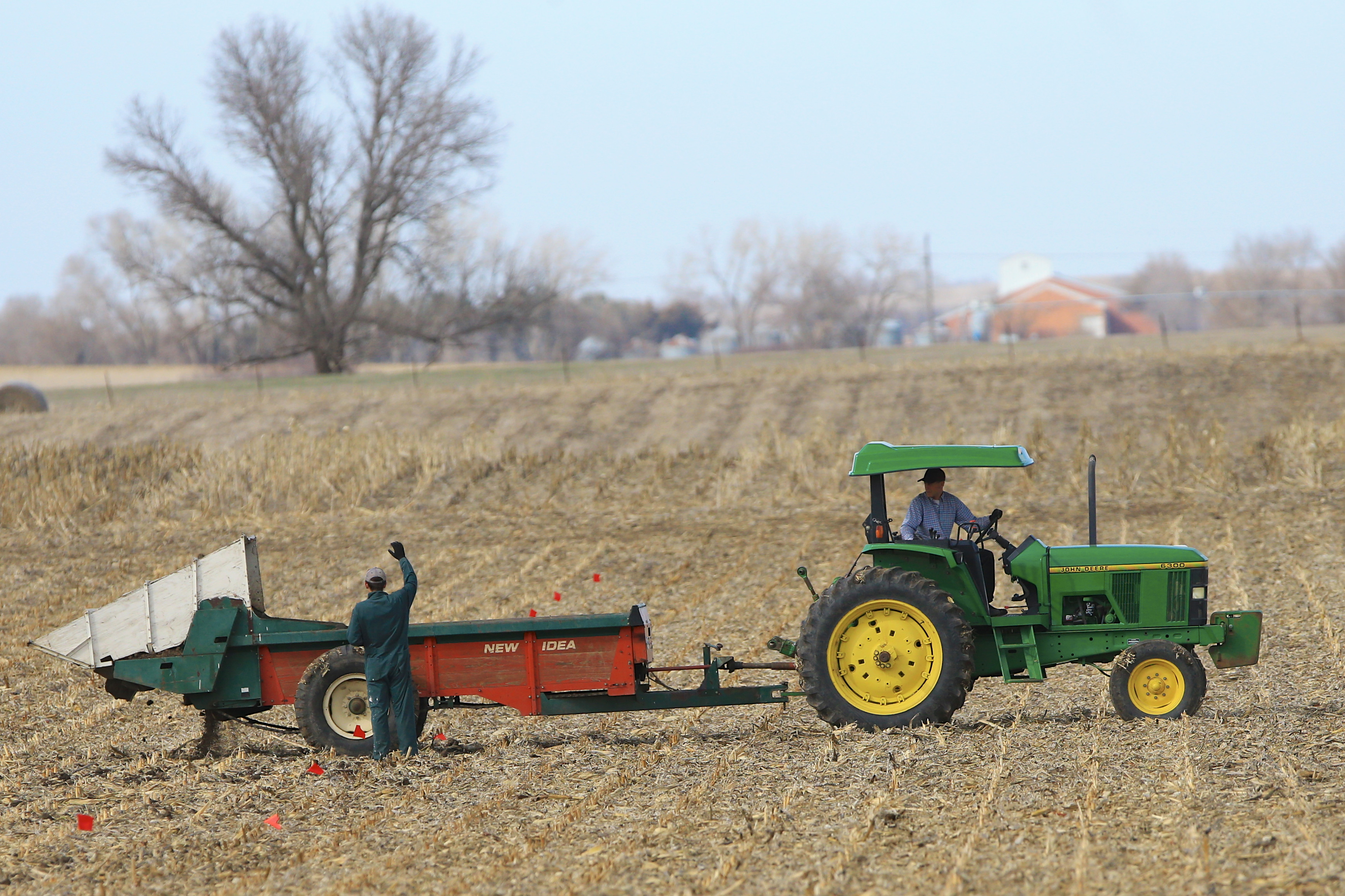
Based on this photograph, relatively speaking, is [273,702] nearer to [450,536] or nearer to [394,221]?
[450,536]

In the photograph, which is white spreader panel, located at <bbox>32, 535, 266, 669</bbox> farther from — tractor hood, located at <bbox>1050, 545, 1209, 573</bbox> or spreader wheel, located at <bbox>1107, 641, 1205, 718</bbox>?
spreader wheel, located at <bbox>1107, 641, 1205, 718</bbox>

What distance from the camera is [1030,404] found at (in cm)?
2816

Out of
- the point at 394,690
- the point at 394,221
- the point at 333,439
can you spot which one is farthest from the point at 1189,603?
the point at 394,221

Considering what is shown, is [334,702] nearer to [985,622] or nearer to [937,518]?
[937,518]

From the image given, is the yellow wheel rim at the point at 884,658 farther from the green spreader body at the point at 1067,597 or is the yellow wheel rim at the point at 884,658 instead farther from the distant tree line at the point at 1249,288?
the distant tree line at the point at 1249,288

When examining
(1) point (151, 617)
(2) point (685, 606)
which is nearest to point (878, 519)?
(1) point (151, 617)

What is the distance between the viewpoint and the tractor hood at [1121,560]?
8641 millimetres

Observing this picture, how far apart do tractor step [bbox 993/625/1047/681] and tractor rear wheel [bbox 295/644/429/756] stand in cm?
391

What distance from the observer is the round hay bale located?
114ft

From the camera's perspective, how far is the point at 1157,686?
8.41m

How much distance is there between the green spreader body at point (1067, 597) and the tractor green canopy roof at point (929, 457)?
0.4 inches

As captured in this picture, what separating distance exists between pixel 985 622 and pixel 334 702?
173 inches

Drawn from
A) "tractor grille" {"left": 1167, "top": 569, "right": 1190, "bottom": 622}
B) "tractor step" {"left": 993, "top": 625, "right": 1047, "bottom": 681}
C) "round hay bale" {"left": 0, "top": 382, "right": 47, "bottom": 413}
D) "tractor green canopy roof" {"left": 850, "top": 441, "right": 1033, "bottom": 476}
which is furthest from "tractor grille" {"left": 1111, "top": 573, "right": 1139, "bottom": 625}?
"round hay bale" {"left": 0, "top": 382, "right": 47, "bottom": 413}

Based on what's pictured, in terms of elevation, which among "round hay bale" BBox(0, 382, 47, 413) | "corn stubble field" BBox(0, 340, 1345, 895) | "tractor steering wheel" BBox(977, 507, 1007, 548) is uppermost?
"round hay bale" BBox(0, 382, 47, 413)
